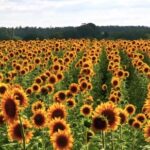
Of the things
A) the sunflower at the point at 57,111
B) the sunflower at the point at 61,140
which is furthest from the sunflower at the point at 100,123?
the sunflower at the point at 57,111

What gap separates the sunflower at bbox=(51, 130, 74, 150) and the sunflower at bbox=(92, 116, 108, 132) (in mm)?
293

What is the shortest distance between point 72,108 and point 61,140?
5.71 m

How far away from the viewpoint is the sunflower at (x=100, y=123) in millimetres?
5246

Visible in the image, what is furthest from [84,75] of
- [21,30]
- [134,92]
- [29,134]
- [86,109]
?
[21,30]

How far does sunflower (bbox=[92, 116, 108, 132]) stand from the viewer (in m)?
5.25

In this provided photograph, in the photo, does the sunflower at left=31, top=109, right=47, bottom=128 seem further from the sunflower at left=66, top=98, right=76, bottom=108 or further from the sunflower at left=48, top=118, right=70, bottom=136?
the sunflower at left=66, top=98, right=76, bottom=108

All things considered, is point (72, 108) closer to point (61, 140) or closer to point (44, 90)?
point (44, 90)

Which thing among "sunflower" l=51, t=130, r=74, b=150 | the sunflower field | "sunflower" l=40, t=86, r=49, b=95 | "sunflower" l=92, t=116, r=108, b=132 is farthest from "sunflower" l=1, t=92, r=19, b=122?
"sunflower" l=40, t=86, r=49, b=95

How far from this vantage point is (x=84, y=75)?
51.4 ft

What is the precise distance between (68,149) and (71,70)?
15701 mm

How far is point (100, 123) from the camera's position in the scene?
5.26m

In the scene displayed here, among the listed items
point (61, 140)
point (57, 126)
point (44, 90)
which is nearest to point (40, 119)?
point (57, 126)

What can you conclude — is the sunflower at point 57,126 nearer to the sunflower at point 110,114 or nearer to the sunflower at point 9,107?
the sunflower at point 110,114

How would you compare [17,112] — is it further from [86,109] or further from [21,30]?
[21,30]
